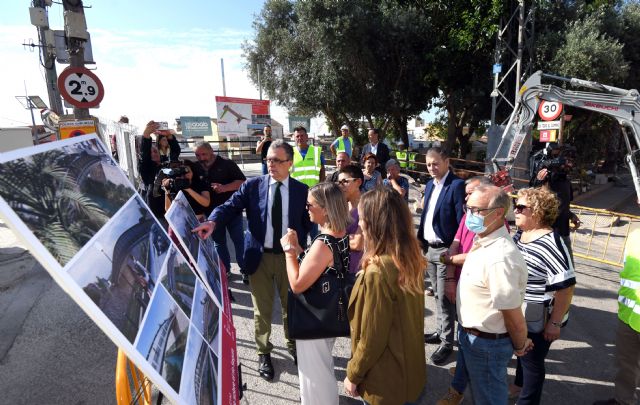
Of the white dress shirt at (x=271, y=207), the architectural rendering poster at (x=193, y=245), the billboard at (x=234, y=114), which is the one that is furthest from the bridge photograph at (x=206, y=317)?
the billboard at (x=234, y=114)

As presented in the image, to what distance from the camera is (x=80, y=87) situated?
232 inches

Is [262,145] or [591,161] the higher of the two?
[262,145]

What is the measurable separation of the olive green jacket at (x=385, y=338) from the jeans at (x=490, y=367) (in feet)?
1.55

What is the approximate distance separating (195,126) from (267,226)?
50.3 feet

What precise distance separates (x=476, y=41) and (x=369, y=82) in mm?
4232

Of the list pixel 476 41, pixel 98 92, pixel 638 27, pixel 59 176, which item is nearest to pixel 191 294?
pixel 59 176

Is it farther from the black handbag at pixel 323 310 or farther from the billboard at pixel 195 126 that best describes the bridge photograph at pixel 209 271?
the billboard at pixel 195 126

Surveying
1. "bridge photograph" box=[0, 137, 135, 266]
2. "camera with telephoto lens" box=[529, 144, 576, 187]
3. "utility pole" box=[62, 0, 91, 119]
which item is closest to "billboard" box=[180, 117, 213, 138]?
"utility pole" box=[62, 0, 91, 119]

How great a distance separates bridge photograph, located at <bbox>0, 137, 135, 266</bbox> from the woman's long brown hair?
1.17m

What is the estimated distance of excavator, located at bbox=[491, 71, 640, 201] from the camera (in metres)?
5.73

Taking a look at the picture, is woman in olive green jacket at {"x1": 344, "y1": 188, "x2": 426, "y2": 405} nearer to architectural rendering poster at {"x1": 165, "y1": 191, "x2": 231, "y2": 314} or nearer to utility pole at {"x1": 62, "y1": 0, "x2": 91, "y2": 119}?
architectural rendering poster at {"x1": 165, "y1": 191, "x2": 231, "y2": 314}

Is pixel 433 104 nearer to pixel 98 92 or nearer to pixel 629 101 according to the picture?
pixel 629 101

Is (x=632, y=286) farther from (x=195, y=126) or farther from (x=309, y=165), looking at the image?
(x=195, y=126)

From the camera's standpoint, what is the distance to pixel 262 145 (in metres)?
7.40
